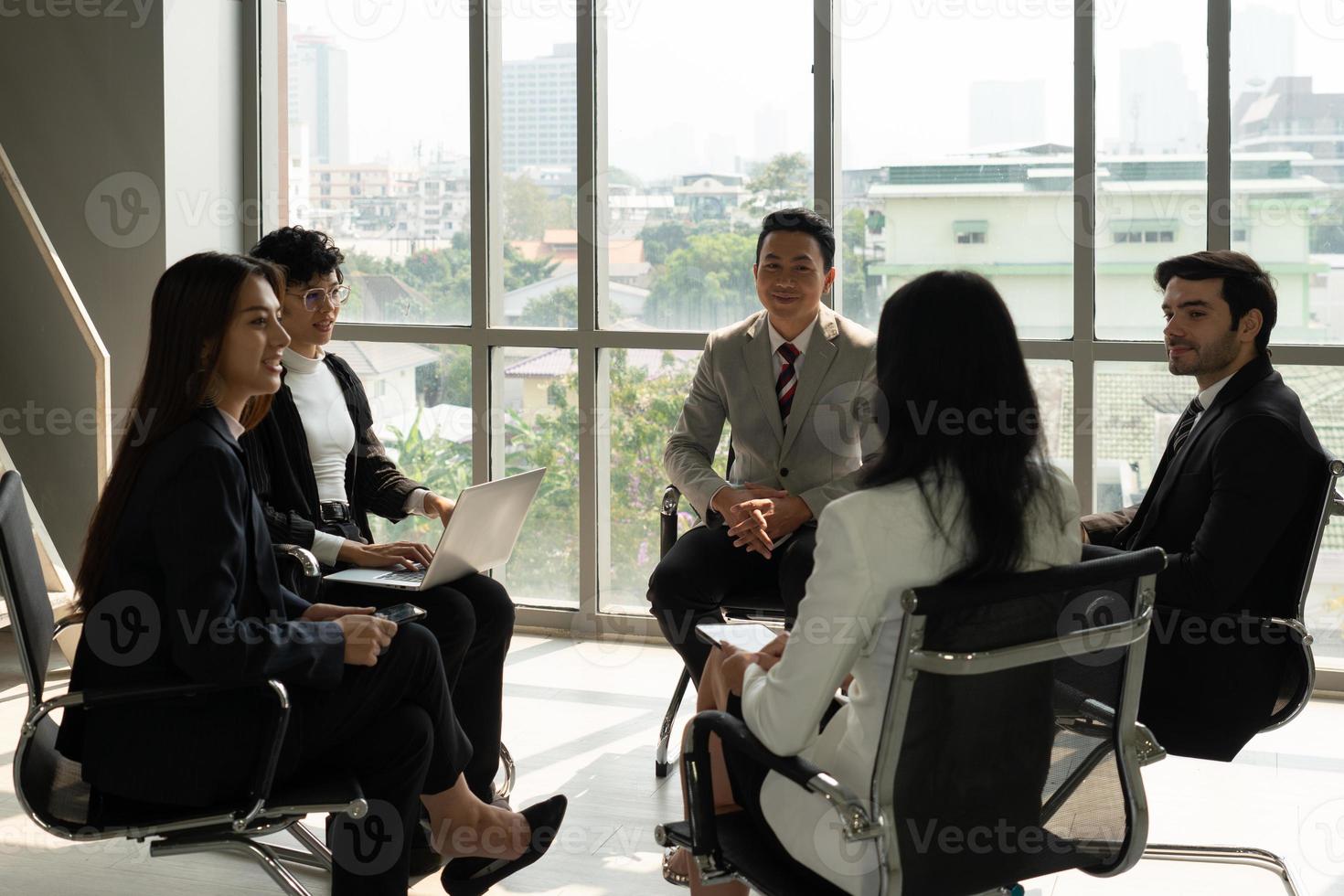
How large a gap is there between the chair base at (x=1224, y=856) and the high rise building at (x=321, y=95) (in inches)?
153

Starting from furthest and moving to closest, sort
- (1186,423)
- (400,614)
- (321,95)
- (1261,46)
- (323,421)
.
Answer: (321,95)
(1261,46)
(323,421)
(1186,423)
(400,614)

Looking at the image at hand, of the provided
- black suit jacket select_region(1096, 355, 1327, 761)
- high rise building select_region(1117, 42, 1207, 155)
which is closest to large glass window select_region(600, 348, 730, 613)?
high rise building select_region(1117, 42, 1207, 155)

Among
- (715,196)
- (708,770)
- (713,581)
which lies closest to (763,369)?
(713,581)

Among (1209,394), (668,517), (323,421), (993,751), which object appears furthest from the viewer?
(668,517)

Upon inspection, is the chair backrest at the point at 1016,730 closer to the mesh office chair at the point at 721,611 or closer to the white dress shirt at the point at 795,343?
the mesh office chair at the point at 721,611

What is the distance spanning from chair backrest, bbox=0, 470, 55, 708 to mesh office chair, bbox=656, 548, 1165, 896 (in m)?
1.11

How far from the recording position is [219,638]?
84.3 inches

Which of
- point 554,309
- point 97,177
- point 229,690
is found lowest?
point 229,690

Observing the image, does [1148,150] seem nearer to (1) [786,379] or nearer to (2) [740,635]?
(1) [786,379]

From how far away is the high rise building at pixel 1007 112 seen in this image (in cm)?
439

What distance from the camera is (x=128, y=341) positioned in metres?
5.00

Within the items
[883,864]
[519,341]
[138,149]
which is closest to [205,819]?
[883,864]

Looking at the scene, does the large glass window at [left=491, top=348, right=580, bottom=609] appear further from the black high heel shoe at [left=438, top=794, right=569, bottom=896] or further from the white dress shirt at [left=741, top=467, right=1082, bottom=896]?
the white dress shirt at [left=741, top=467, right=1082, bottom=896]

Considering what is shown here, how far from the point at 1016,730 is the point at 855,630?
0.89ft
